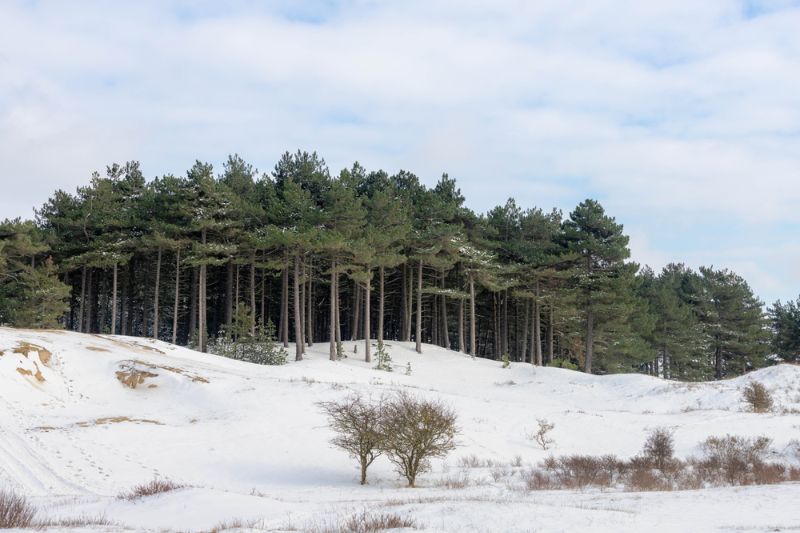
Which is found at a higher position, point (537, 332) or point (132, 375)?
point (537, 332)

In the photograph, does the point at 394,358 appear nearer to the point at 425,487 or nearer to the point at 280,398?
the point at 280,398

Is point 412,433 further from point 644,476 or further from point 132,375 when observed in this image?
point 132,375

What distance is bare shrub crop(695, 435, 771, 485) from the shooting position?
15.6 meters

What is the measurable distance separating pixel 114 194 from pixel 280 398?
29.3 metres

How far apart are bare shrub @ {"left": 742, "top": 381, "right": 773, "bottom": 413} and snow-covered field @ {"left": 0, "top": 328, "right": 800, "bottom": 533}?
1.85 feet

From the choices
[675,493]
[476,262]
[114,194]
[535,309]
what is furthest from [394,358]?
[675,493]

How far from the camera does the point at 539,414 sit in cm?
2666

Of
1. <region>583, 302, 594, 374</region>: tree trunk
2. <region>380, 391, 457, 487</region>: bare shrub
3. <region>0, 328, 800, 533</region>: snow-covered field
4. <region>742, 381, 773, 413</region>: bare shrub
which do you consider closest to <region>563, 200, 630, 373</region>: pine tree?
<region>583, 302, 594, 374</region>: tree trunk

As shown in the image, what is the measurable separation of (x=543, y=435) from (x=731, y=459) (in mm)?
7381

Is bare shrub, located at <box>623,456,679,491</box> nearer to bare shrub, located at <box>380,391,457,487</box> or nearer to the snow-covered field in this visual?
the snow-covered field

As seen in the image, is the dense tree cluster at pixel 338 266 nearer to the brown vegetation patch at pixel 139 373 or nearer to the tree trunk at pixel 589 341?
the tree trunk at pixel 589 341

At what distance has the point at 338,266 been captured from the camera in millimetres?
41438

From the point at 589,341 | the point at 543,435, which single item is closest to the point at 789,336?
the point at 589,341

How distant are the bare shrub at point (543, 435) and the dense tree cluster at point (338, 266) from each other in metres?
18.9
